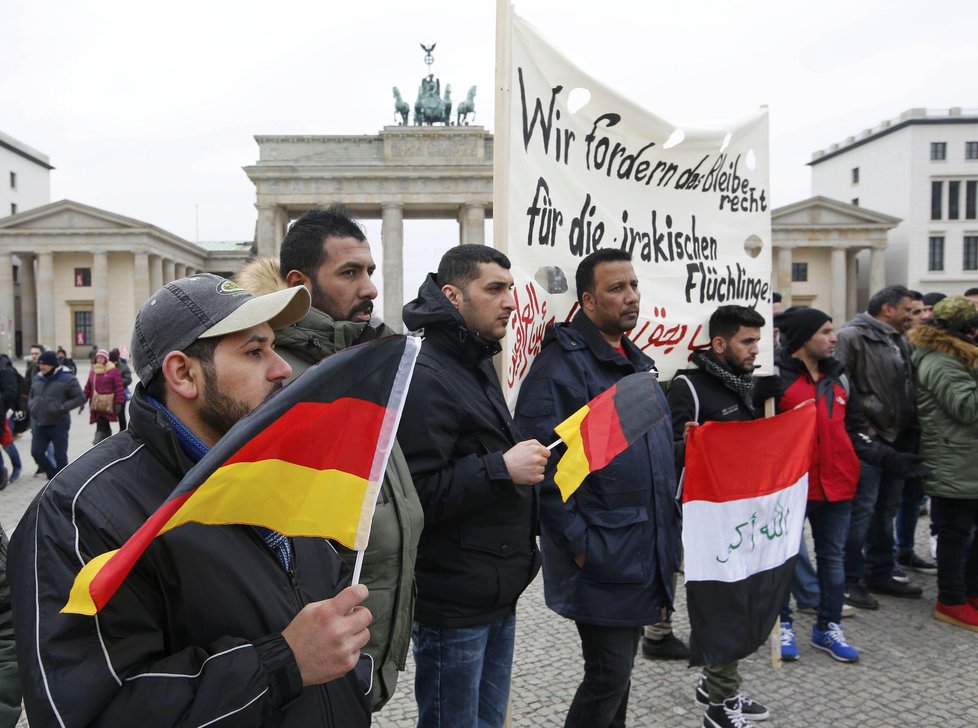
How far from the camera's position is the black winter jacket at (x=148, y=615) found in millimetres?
1151

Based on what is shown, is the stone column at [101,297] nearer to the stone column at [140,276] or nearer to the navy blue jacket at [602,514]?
the stone column at [140,276]

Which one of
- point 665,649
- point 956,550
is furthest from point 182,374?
point 956,550

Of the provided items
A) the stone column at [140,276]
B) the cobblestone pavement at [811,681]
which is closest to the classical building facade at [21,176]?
the stone column at [140,276]

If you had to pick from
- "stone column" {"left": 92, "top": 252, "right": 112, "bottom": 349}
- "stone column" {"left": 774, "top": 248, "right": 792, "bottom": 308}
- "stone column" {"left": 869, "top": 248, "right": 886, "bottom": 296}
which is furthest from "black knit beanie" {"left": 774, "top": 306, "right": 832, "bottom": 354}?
"stone column" {"left": 869, "top": 248, "right": 886, "bottom": 296}

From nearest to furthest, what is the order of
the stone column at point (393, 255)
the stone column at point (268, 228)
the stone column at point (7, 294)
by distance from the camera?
the stone column at point (268, 228)
the stone column at point (393, 255)
the stone column at point (7, 294)

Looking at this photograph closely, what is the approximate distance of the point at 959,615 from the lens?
4.59 metres

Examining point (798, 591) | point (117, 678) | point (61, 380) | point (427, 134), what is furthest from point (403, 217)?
point (117, 678)

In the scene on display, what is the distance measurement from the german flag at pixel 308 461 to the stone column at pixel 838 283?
55262 mm

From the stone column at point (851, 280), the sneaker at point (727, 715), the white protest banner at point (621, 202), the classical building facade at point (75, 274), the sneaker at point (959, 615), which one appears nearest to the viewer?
the white protest banner at point (621, 202)

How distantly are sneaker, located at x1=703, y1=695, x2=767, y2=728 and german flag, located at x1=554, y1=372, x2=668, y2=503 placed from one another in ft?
4.81

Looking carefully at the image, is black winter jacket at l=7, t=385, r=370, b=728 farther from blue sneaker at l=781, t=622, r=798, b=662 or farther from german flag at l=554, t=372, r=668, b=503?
blue sneaker at l=781, t=622, r=798, b=662

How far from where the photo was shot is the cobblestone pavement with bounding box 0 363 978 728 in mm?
3418

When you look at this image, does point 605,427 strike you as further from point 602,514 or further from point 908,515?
point 908,515

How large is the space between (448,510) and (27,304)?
6005 cm
